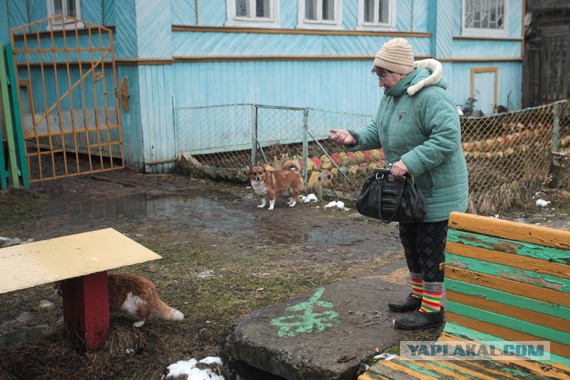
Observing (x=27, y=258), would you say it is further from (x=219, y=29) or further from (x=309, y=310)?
(x=219, y=29)

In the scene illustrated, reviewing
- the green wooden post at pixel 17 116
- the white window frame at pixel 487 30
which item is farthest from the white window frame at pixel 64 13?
the white window frame at pixel 487 30

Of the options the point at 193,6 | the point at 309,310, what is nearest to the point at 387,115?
the point at 309,310

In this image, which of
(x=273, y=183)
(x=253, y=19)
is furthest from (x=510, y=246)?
(x=253, y=19)

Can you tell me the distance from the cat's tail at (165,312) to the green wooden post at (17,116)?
18.3ft

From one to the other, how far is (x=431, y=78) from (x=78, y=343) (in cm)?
264

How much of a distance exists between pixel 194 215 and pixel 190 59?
3.67 meters

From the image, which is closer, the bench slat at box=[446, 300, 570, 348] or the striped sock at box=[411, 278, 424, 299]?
the bench slat at box=[446, 300, 570, 348]

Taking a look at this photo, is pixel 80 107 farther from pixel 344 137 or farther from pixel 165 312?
pixel 344 137

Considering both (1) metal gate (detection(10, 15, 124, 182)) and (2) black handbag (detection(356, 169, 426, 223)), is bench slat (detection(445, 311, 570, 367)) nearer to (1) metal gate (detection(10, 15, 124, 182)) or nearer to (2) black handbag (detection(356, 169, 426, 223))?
(2) black handbag (detection(356, 169, 426, 223))

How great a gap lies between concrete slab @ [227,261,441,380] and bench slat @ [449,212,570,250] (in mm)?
918

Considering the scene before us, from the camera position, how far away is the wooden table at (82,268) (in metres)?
3.63

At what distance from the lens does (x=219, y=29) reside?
1097 centimetres

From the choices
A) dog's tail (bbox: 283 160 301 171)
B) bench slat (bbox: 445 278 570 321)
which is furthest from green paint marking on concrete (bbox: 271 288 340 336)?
dog's tail (bbox: 283 160 301 171)

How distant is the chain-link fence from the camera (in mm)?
8703
